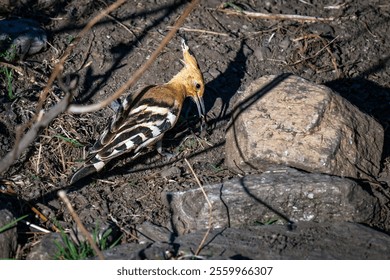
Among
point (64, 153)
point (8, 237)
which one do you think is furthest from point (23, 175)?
point (8, 237)

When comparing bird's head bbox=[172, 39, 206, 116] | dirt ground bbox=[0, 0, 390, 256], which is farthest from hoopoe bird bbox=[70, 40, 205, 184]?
dirt ground bbox=[0, 0, 390, 256]

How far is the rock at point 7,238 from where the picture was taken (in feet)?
14.3

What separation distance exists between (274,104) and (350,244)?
4.21ft

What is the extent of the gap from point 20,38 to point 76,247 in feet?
7.16

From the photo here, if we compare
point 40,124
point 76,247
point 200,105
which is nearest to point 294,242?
point 76,247

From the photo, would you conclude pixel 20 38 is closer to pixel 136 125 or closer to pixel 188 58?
pixel 136 125

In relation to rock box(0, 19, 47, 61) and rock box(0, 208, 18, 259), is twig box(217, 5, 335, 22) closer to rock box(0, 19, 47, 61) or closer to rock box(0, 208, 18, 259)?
rock box(0, 19, 47, 61)

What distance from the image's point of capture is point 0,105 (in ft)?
17.8

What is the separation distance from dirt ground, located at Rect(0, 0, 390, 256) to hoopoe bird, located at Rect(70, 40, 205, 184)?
0.54ft

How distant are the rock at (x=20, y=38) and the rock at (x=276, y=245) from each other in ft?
7.35

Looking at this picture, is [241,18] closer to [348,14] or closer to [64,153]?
[348,14]

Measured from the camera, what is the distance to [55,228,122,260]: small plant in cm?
424

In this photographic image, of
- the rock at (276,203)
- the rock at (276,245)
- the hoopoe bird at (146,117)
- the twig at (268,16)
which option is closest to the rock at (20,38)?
the hoopoe bird at (146,117)

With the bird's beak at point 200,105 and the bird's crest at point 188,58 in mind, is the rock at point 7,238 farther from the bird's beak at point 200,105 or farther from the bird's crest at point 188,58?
the bird's crest at point 188,58
